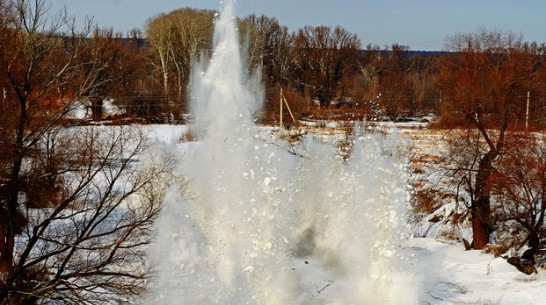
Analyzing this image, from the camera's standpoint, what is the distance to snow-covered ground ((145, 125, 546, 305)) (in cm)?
1278

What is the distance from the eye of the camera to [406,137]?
29.8 m

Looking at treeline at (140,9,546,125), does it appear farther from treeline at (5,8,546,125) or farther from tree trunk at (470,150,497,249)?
tree trunk at (470,150,497,249)

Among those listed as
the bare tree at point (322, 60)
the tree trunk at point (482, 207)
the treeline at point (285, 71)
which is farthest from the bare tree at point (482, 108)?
the bare tree at point (322, 60)

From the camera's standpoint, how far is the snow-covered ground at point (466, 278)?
12781mm

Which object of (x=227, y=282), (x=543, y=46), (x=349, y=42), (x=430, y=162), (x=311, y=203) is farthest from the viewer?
(x=349, y=42)

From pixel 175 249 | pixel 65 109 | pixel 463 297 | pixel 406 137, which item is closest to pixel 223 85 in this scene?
pixel 65 109

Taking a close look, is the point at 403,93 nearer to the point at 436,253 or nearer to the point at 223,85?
the point at 436,253

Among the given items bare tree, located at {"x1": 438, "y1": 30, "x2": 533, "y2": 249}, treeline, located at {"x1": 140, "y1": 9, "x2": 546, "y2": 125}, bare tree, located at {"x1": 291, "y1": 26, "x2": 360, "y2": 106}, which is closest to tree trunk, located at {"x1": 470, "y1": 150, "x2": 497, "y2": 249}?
bare tree, located at {"x1": 438, "y1": 30, "x2": 533, "y2": 249}

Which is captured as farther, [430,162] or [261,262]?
[430,162]

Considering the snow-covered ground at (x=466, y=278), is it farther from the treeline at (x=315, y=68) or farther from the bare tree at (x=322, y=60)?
the bare tree at (x=322, y=60)

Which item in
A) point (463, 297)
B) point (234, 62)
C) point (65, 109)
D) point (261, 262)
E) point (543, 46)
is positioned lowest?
point (463, 297)

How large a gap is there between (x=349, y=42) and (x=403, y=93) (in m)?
17.6

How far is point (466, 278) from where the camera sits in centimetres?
1420

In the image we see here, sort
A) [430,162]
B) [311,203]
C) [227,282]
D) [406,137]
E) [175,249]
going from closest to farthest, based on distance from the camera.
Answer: [227,282] → [175,249] → [311,203] → [430,162] → [406,137]
